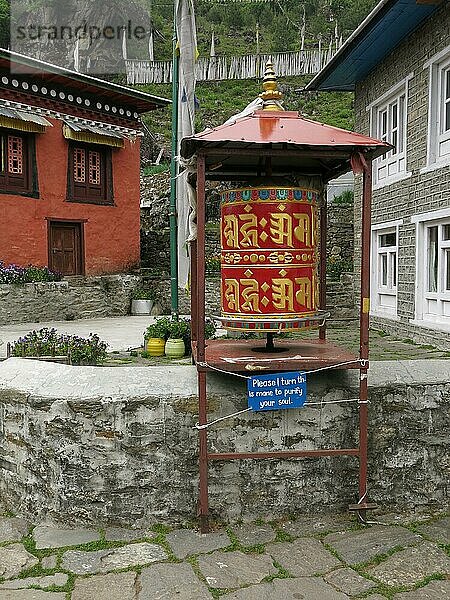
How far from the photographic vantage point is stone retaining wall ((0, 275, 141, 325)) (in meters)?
14.8

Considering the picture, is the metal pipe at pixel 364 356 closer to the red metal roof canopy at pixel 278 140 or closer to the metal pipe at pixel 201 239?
the red metal roof canopy at pixel 278 140

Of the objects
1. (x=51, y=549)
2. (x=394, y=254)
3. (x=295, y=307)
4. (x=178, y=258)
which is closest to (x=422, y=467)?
(x=295, y=307)

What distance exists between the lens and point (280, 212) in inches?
206

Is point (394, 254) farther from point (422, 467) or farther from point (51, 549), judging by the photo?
point (51, 549)

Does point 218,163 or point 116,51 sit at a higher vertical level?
point 116,51

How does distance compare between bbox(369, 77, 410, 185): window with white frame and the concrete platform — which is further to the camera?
bbox(369, 77, 410, 185): window with white frame

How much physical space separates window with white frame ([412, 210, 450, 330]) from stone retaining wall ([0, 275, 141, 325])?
28.9 ft

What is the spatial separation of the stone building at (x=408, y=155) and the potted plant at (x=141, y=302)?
6917 mm

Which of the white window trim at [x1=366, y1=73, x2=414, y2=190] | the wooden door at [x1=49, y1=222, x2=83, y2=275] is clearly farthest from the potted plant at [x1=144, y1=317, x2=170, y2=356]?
the wooden door at [x1=49, y1=222, x2=83, y2=275]

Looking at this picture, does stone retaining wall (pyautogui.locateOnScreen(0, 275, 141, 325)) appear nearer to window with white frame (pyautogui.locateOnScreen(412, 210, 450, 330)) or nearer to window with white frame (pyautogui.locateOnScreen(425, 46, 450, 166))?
window with white frame (pyautogui.locateOnScreen(412, 210, 450, 330))

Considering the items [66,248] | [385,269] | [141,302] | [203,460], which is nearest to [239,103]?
[66,248]

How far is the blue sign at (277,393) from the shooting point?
496cm

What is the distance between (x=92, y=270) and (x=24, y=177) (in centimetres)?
333

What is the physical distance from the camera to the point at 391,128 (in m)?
12.6
